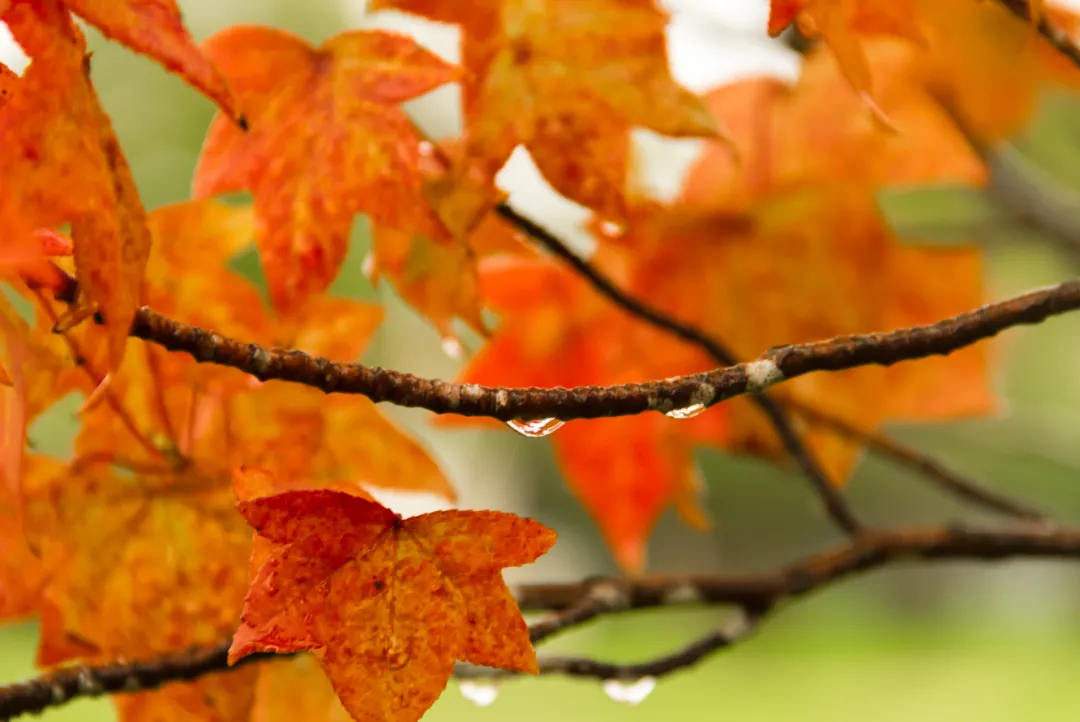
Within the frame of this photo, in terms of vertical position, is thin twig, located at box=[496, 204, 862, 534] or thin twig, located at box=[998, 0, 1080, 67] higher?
thin twig, located at box=[998, 0, 1080, 67]

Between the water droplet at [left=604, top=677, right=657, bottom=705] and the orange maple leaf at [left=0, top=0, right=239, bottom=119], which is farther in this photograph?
the water droplet at [left=604, top=677, right=657, bottom=705]

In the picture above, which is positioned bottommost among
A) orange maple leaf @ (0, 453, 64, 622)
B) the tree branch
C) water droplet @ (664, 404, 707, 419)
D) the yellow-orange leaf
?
orange maple leaf @ (0, 453, 64, 622)

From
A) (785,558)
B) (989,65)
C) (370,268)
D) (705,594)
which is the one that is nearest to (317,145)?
(370,268)

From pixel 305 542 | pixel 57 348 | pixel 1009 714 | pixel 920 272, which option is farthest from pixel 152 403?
pixel 1009 714

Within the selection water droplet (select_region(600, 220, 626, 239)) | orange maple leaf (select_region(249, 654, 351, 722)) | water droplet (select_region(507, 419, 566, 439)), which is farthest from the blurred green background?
water droplet (select_region(507, 419, 566, 439))

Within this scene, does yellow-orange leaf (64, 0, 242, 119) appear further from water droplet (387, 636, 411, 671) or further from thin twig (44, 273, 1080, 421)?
water droplet (387, 636, 411, 671)

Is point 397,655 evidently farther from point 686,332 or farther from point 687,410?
point 686,332
